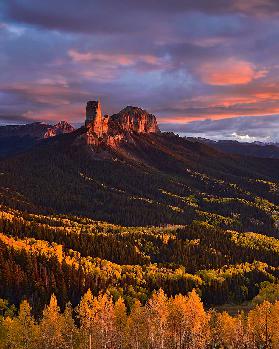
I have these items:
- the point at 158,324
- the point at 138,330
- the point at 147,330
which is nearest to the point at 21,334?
the point at 138,330

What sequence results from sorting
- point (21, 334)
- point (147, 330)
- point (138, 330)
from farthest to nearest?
point (138, 330) < point (147, 330) < point (21, 334)

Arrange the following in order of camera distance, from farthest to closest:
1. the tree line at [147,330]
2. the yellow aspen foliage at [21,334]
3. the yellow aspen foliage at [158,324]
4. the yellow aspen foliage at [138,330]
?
the yellow aspen foliage at [138,330] < the yellow aspen foliage at [158,324] < the tree line at [147,330] < the yellow aspen foliage at [21,334]

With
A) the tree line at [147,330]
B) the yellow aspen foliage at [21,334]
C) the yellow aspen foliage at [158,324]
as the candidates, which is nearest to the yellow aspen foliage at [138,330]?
the tree line at [147,330]

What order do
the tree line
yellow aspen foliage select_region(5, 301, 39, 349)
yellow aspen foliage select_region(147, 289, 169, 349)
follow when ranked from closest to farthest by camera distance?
yellow aspen foliage select_region(5, 301, 39, 349), the tree line, yellow aspen foliage select_region(147, 289, 169, 349)

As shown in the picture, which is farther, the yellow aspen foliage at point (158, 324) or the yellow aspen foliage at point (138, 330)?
the yellow aspen foliage at point (138, 330)

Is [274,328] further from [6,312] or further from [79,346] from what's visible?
[6,312]

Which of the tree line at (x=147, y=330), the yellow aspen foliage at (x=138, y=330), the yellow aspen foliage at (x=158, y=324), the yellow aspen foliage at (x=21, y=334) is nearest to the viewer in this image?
the yellow aspen foliage at (x=21, y=334)

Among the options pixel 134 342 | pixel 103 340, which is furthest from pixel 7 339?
pixel 134 342

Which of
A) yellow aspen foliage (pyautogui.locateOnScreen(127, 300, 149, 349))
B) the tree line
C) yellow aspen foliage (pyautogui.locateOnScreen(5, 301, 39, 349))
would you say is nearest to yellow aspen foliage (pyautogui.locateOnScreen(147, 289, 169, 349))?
the tree line

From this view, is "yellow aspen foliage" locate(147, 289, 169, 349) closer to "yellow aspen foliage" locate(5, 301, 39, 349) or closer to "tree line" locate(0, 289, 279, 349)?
"tree line" locate(0, 289, 279, 349)

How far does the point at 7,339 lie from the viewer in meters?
126

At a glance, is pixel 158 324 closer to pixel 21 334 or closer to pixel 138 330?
pixel 138 330

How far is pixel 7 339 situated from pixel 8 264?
6630 cm

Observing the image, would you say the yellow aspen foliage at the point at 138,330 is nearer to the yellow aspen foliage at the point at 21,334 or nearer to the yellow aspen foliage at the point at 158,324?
the yellow aspen foliage at the point at 158,324
